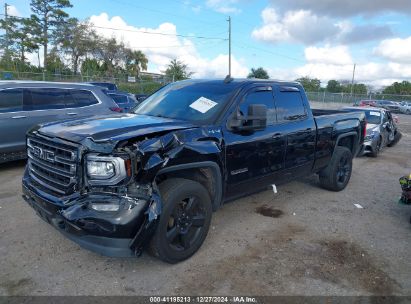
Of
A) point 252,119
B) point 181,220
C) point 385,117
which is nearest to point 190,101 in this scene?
point 252,119

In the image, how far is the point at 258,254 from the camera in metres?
3.86

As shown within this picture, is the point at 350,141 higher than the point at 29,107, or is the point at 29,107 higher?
the point at 29,107

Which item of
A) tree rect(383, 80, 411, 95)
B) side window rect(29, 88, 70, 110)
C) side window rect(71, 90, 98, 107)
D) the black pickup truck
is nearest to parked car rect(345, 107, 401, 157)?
the black pickup truck

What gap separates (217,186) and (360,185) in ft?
14.3

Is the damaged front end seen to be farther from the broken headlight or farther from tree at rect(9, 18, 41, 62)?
tree at rect(9, 18, 41, 62)

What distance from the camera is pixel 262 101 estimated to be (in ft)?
15.0

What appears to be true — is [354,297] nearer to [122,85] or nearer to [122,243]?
[122,243]

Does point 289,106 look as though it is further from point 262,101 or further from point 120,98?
point 120,98

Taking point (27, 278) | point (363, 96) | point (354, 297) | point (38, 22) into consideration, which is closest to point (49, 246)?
point (27, 278)

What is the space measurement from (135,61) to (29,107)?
165 feet

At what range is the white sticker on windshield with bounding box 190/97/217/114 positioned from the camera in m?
4.09

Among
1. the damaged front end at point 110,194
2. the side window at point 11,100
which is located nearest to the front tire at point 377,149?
the damaged front end at point 110,194

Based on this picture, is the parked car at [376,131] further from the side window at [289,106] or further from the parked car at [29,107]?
the parked car at [29,107]

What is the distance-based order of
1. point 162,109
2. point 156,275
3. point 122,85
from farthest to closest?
point 122,85 < point 162,109 < point 156,275
